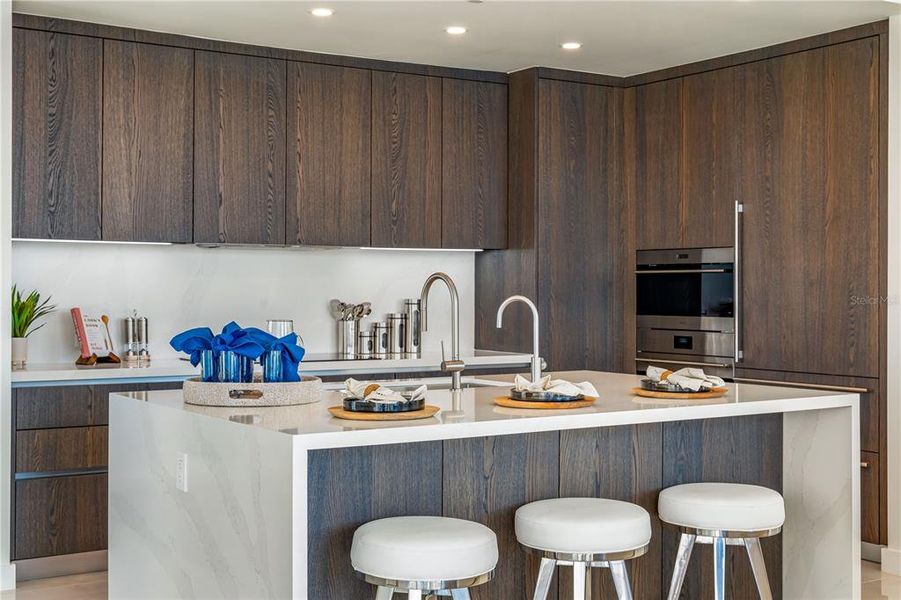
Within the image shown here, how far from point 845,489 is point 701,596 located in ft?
2.00

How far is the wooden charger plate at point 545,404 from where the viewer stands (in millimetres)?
3189

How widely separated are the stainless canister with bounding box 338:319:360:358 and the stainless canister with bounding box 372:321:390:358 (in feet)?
0.34

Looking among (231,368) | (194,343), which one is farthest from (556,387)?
(194,343)

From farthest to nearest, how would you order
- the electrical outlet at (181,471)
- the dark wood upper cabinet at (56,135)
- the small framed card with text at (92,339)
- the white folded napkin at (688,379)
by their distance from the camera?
1. the small framed card with text at (92,339)
2. the dark wood upper cabinet at (56,135)
3. the white folded napkin at (688,379)
4. the electrical outlet at (181,471)

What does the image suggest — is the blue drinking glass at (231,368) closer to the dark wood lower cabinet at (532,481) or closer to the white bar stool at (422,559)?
the dark wood lower cabinet at (532,481)

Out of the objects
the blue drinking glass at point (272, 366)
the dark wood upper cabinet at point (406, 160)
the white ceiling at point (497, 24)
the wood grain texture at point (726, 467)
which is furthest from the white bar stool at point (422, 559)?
the dark wood upper cabinet at point (406, 160)

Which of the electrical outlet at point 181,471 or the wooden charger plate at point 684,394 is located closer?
the electrical outlet at point 181,471

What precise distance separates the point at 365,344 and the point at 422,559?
3397 millimetres

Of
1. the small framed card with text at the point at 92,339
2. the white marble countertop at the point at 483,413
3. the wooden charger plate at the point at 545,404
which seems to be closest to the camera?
the white marble countertop at the point at 483,413

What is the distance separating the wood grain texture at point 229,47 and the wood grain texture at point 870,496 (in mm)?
Answer: 2771

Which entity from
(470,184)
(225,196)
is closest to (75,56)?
(225,196)

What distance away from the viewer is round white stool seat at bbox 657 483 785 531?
126 inches

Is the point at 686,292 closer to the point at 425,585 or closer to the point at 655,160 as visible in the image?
the point at 655,160

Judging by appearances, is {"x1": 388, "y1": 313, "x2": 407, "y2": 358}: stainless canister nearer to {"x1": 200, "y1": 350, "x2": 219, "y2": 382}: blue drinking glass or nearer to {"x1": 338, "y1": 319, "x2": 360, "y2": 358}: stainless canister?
{"x1": 338, "y1": 319, "x2": 360, "y2": 358}: stainless canister
